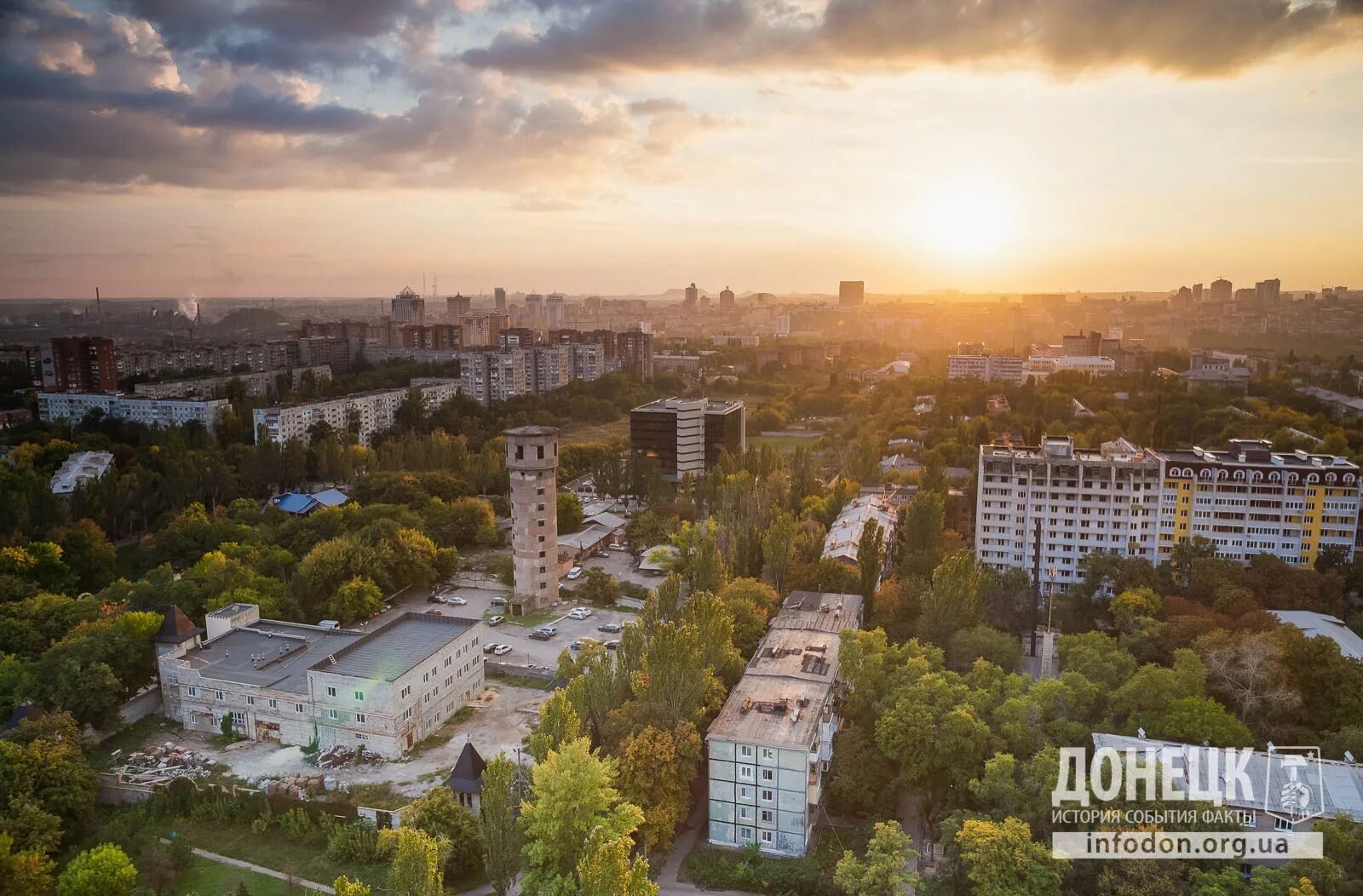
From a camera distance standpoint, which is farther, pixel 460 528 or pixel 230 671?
pixel 460 528

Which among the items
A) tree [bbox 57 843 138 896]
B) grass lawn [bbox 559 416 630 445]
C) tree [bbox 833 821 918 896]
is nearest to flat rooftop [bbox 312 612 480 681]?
tree [bbox 57 843 138 896]

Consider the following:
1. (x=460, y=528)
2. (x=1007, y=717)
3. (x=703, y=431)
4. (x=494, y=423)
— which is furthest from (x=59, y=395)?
(x=1007, y=717)

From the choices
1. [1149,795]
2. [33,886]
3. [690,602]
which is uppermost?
[690,602]

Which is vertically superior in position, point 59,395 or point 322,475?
point 59,395

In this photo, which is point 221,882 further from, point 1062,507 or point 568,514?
point 1062,507

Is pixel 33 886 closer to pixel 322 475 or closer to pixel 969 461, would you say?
pixel 322 475

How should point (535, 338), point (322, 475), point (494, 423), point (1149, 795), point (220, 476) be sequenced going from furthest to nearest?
point (535, 338) < point (494, 423) < point (322, 475) < point (220, 476) < point (1149, 795)
